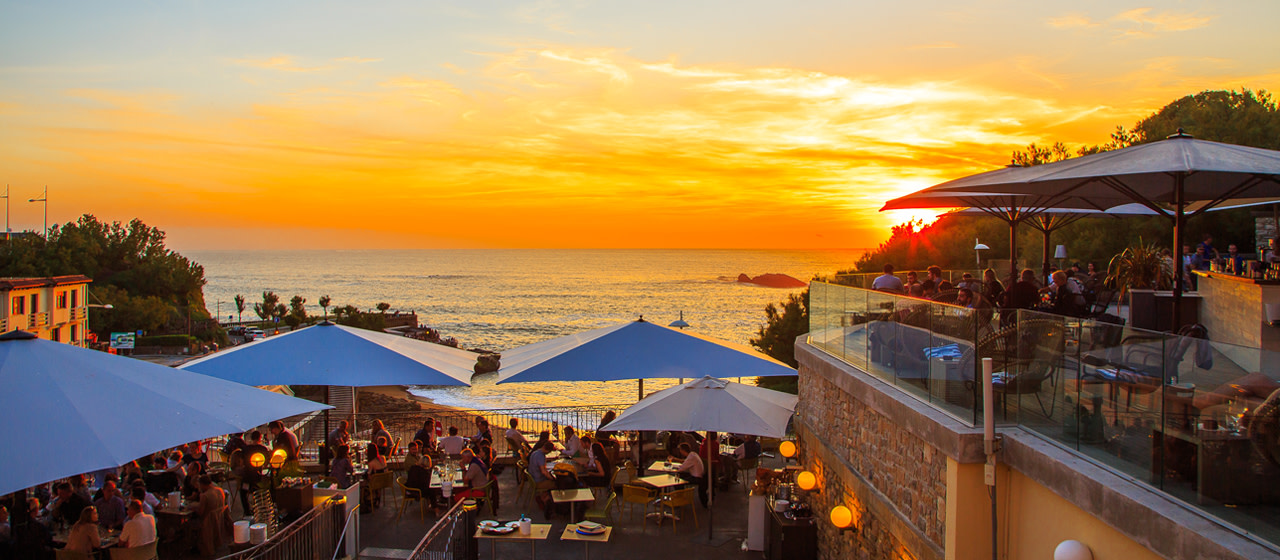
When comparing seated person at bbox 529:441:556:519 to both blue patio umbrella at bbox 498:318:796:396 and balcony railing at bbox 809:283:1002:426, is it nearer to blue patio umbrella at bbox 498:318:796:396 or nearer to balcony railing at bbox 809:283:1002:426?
blue patio umbrella at bbox 498:318:796:396

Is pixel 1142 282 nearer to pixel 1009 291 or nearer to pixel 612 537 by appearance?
pixel 1009 291

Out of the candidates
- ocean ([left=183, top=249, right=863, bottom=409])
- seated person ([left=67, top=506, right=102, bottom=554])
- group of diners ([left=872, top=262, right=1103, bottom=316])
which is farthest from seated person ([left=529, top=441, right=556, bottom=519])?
ocean ([left=183, top=249, right=863, bottom=409])

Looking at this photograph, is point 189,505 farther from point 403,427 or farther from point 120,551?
point 403,427

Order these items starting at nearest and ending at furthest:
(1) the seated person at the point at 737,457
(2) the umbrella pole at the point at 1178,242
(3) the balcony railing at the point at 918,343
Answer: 1. (2) the umbrella pole at the point at 1178,242
2. (3) the balcony railing at the point at 918,343
3. (1) the seated person at the point at 737,457

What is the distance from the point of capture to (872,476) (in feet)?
29.9

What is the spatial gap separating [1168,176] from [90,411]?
10.4 metres

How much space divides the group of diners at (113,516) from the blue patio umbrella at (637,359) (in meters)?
4.40

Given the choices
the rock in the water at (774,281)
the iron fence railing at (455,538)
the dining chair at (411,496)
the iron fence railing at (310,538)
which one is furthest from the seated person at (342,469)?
the rock in the water at (774,281)

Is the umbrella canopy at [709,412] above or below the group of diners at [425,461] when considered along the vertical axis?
above

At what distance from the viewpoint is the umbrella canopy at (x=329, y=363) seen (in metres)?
10.8

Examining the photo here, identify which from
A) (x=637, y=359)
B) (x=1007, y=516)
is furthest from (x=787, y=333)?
(x=1007, y=516)

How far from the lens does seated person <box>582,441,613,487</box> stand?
1246 cm

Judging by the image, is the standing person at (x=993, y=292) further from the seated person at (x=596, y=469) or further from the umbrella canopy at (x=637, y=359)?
the seated person at (x=596, y=469)

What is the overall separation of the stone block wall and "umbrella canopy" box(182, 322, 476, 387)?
5513mm
